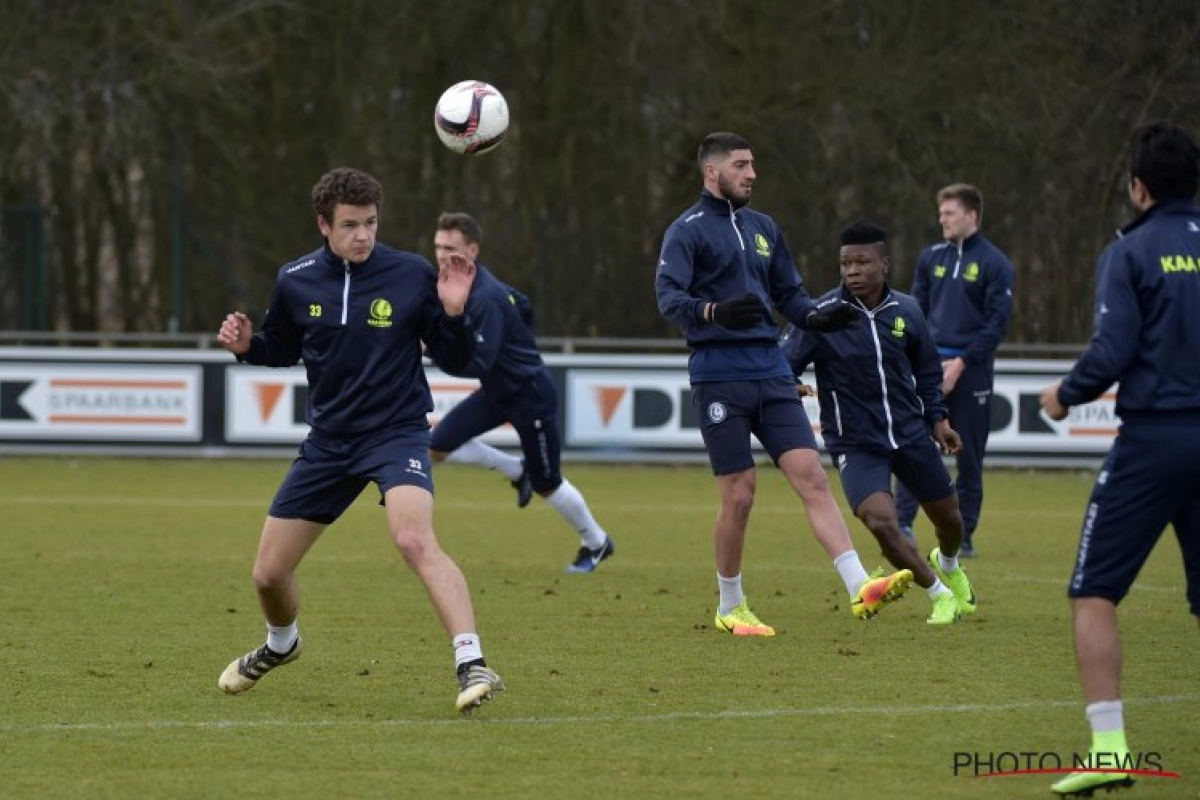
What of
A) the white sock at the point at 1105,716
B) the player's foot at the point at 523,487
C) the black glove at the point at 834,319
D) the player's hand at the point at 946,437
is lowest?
the player's foot at the point at 523,487

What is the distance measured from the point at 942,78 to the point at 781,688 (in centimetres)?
1771

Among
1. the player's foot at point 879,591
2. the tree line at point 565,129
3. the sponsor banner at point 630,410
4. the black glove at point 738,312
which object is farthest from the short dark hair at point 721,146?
the tree line at point 565,129

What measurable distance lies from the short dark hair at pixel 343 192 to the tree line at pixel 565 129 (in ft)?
53.3

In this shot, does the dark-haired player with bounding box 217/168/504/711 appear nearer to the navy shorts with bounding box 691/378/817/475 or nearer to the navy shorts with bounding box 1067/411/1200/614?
the navy shorts with bounding box 691/378/817/475

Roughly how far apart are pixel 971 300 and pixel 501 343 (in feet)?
10.1

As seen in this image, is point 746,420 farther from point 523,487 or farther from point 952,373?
point 523,487

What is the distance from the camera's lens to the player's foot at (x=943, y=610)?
1049 cm

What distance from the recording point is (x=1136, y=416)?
251 inches

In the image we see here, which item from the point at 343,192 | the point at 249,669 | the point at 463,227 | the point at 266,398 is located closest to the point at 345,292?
the point at 343,192

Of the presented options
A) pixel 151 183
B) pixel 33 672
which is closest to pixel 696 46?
pixel 151 183

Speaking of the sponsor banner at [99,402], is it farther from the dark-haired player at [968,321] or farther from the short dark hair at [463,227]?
the dark-haired player at [968,321]

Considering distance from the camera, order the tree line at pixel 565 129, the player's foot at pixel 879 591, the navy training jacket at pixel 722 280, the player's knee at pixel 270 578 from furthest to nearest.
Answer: the tree line at pixel 565 129 → the navy training jacket at pixel 722 280 → the player's foot at pixel 879 591 → the player's knee at pixel 270 578

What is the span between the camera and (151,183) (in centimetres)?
2688

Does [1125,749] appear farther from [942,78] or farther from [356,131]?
[356,131]
